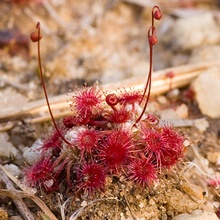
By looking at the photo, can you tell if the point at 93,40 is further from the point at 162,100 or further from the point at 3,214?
the point at 3,214

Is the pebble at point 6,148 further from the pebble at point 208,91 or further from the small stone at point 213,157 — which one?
the pebble at point 208,91

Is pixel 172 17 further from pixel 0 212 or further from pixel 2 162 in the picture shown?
pixel 0 212

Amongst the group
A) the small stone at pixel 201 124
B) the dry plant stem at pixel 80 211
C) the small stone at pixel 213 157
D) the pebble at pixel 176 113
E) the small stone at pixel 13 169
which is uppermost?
the pebble at pixel 176 113

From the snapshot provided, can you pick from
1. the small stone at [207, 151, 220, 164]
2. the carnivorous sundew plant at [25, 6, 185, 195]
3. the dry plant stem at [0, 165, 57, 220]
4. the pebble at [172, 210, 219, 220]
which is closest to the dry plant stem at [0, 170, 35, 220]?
the dry plant stem at [0, 165, 57, 220]

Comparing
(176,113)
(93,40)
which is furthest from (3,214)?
(93,40)

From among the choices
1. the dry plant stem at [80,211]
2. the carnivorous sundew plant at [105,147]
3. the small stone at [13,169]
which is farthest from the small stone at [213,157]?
the small stone at [13,169]

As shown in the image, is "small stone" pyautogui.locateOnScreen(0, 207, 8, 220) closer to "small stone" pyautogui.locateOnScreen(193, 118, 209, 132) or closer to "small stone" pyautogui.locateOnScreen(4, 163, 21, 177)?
"small stone" pyautogui.locateOnScreen(4, 163, 21, 177)

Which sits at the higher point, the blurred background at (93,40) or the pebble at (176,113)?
the blurred background at (93,40)
